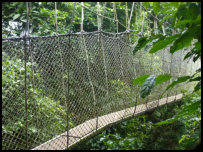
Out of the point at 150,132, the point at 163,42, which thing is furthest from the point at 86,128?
the point at 150,132

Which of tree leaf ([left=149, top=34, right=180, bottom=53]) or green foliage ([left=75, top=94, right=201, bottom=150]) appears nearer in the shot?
tree leaf ([left=149, top=34, right=180, bottom=53])

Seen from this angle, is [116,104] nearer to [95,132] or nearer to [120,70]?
[120,70]

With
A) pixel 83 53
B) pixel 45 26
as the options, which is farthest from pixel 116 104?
pixel 45 26

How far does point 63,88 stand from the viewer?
6.19ft

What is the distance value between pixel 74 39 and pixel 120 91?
0.85 meters

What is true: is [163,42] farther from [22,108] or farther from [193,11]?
[22,108]

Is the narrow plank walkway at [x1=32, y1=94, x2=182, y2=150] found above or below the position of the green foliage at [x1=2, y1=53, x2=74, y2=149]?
below

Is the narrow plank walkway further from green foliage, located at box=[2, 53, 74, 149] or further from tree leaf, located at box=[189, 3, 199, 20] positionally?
tree leaf, located at box=[189, 3, 199, 20]

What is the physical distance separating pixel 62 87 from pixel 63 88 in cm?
6

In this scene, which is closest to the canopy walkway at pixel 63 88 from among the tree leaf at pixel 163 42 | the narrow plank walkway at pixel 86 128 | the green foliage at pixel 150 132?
the narrow plank walkway at pixel 86 128

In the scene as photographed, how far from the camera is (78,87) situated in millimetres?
2102

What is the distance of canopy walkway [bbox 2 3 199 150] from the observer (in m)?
1.68

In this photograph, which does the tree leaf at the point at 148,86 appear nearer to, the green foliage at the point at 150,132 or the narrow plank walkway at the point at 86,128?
the narrow plank walkway at the point at 86,128

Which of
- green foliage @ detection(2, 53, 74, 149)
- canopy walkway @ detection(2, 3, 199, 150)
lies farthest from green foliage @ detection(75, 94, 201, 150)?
green foliage @ detection(2, 53, 74, 149)
